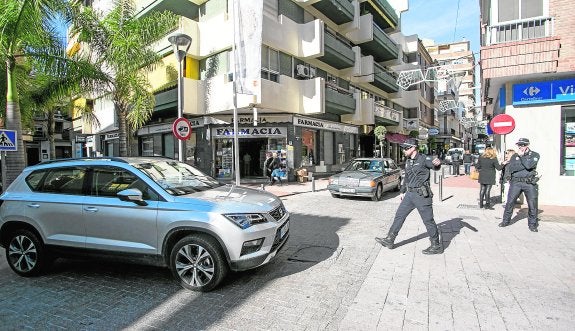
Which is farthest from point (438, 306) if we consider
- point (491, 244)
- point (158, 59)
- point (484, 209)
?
point (158, 59)

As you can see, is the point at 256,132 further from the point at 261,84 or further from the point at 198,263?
the point at 198,263

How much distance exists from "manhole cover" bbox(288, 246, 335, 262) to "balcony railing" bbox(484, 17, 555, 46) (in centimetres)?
853

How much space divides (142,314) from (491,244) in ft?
18.8

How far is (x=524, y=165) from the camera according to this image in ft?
22.0

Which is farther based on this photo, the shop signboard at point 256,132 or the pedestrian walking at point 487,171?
the shop signboard at point 256,132

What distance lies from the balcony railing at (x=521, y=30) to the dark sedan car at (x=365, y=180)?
16.9ft

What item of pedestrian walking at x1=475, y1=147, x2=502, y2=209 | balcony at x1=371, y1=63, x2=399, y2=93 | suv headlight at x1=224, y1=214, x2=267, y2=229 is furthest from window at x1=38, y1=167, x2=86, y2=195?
balcony at x1=371, y1=63, x2=399, y2=93

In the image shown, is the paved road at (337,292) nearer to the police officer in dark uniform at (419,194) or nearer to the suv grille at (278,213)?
the police officer in dark uniform at (419,194)

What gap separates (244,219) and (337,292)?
4.74 ft

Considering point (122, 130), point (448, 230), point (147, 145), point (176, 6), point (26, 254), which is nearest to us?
point (26, 254)

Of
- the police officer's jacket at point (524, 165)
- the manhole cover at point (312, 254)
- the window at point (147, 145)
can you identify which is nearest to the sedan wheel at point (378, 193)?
the police officer's jacket at point (524, 165)

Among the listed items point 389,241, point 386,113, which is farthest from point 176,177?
point 386,113

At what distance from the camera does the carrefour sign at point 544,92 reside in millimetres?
9109

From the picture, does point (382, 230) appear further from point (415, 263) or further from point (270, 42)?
point (270, 42)
